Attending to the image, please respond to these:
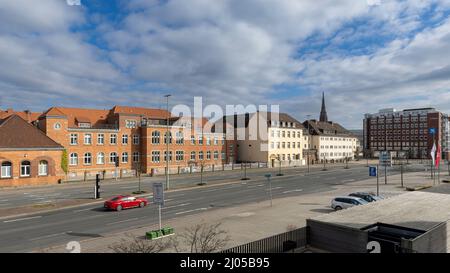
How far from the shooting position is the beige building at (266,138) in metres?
81.6

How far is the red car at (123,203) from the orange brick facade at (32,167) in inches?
942

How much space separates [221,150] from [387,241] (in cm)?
6372

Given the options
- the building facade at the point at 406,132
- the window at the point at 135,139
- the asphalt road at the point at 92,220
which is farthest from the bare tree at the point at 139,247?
the building facade at the point at 406,132

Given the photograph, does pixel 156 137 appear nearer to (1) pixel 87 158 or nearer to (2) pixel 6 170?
(1) pixel 87 158

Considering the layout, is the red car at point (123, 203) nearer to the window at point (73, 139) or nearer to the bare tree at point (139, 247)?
the bare tree at point (139, 247)

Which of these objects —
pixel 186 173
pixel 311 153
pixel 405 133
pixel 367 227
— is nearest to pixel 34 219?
pixel 367 227

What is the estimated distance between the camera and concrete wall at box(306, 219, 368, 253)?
14016 mm

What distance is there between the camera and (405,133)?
149 m

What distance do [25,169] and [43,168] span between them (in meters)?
2.39

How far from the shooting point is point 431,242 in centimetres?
1427

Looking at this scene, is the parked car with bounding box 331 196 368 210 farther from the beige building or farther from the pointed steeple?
the pointed steeple

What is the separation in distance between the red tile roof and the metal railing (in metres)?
42.8

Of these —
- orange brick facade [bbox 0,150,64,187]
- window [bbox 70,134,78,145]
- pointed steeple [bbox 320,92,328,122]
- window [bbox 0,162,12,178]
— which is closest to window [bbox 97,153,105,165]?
window [bbox 70,134,78,145]

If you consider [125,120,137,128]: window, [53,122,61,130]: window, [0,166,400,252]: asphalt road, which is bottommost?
[0,166,400,252]: asphalt road
